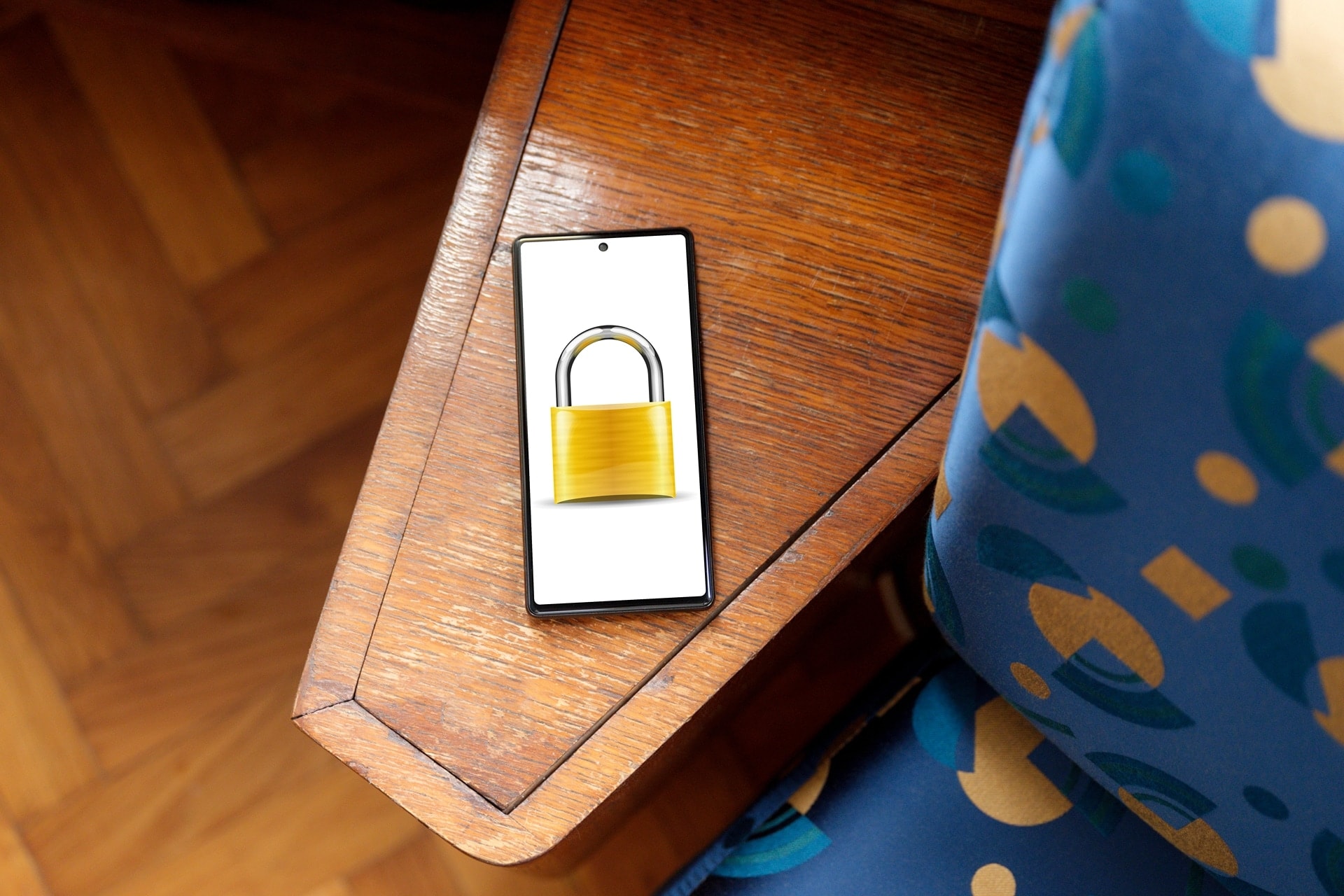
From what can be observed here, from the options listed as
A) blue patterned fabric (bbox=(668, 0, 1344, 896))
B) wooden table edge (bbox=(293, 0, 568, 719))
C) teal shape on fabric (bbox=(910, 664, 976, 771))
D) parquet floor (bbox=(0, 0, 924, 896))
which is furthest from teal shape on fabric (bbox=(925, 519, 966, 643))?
parquet floor (bbox=(0, 0, 924, 896))

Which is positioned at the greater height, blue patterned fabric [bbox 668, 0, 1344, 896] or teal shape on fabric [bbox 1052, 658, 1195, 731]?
blue patterned fabric [bbox 668, 0, 1344, 896]

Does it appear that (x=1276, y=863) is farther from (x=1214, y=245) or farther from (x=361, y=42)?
(x=361, y=42)

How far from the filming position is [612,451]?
0.42 metres

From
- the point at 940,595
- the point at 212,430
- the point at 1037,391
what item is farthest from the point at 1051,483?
the point at 212,430

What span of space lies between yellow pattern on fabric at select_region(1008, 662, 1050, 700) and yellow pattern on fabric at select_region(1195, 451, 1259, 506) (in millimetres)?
182

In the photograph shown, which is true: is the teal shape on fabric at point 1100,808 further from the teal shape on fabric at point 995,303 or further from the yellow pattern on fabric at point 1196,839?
the teal shape on fabric at point 995,303

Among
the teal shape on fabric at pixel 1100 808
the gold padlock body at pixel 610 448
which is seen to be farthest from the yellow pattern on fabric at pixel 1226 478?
the teal shape on fabric at pixel 1100 808

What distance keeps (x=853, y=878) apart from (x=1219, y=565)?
321 millimetres

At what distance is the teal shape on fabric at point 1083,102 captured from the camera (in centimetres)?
23

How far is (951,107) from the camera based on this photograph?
1.49 ft

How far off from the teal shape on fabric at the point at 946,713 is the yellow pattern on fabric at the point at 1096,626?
180 mm

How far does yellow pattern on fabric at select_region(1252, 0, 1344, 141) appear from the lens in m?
0.21

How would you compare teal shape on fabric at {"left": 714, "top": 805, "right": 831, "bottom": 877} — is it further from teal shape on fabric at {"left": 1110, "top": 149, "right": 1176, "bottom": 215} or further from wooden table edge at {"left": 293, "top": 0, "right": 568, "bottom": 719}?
teal shape on fabric at {"left": 1110, "top": 149, "right": 1176, "bottom": 215}

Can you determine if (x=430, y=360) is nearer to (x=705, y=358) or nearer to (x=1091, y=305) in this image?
(x=705, y=358)
